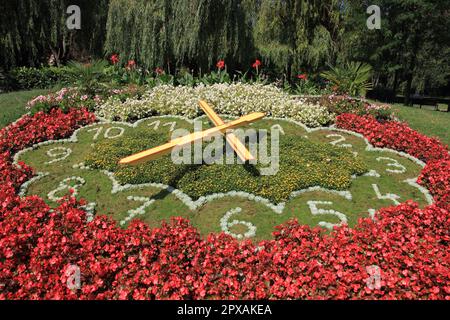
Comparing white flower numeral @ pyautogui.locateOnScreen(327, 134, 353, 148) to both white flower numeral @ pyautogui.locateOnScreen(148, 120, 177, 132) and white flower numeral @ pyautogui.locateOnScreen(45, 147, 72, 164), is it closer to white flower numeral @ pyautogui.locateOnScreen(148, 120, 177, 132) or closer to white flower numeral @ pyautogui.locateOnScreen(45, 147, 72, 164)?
white flower numeral @ pyautogui.locateOnScreen(148, 120, 177, 132)

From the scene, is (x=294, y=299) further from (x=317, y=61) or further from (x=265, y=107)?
(x=317, y=61)

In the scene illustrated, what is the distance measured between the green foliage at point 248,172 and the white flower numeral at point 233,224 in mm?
576

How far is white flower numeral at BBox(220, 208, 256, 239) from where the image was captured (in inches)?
183

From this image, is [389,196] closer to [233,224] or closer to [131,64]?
[233,224]

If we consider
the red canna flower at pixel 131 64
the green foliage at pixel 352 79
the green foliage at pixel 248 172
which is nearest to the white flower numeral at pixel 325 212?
the green foliage at pixel 248 172

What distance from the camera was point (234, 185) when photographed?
5.68 metres

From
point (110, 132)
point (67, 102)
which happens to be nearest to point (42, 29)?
point (67, 102)

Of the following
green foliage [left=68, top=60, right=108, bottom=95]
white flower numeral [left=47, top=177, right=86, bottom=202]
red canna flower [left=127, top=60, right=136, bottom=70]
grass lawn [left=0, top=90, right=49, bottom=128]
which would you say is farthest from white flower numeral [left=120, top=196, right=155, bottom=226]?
red canna flower [left=127, top=60, right=136, bottom=70]

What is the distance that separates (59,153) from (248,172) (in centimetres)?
439

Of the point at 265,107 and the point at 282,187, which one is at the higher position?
the point at 265,107

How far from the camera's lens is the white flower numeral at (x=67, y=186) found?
18.5ft
